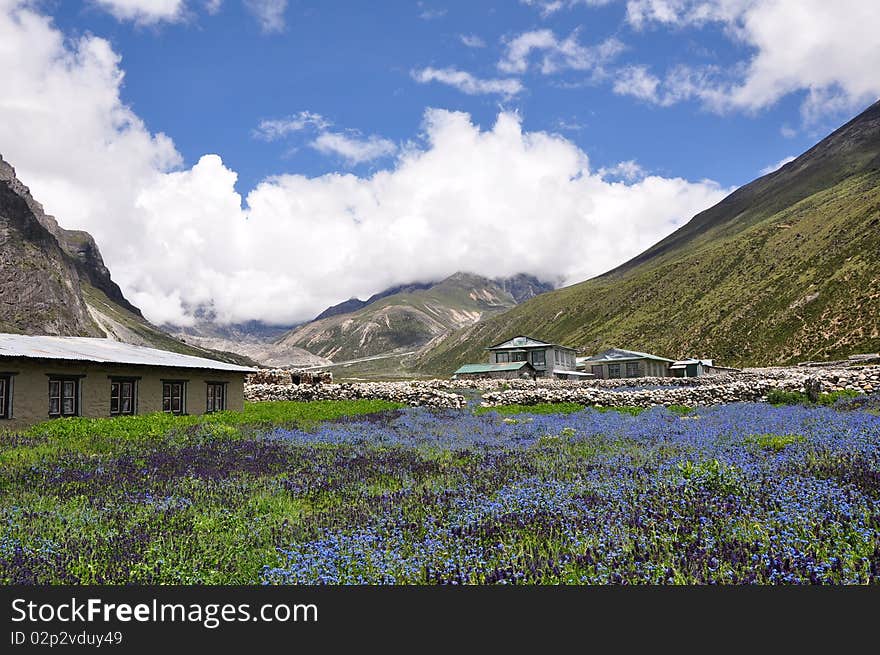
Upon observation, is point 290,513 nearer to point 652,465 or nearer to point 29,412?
point 652,465

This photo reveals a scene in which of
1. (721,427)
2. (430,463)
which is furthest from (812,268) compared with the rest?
(430,463)

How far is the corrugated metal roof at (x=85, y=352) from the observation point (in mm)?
24891

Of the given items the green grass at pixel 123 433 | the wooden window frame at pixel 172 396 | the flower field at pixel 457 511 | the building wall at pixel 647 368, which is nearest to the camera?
the flower field at pixel 457 511

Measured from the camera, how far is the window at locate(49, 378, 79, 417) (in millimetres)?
25984

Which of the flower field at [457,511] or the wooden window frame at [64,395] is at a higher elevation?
the wooden window frame at [64,395]

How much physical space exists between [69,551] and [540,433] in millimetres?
15128

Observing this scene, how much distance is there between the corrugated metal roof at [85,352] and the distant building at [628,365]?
88481 mm

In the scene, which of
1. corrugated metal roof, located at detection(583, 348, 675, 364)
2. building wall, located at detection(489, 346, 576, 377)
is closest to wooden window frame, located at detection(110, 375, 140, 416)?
building wall, located at detection(489, 346, 576, 377)

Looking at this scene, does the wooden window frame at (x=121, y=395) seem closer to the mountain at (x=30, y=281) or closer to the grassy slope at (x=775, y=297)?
the grassy slope at (x=775, y=297)

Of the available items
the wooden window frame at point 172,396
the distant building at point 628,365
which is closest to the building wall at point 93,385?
the wooden window frame at point 172,396

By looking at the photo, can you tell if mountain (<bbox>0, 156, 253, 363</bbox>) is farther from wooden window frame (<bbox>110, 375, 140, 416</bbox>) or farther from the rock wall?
wooden window frame (<bbox>110, 375, 140, 416</bbox>)

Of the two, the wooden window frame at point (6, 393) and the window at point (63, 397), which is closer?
the wooden window frame at point (6, 393)

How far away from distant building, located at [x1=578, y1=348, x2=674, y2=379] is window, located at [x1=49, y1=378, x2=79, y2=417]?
95.6 metres

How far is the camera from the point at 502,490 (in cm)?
1017
